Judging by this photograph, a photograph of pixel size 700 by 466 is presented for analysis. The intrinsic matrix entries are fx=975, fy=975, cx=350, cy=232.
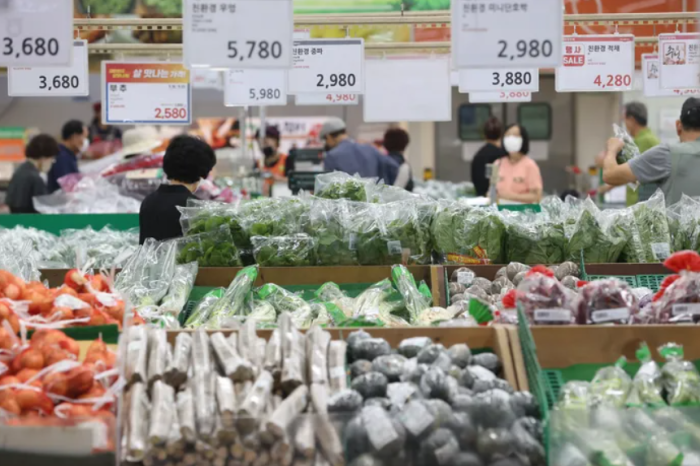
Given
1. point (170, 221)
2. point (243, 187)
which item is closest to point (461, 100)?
point (243, 187)

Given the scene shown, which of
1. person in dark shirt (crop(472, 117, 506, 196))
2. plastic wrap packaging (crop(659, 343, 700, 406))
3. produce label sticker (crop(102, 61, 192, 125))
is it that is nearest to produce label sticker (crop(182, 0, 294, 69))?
plastic wrap packaging (crop(659, 343, 700, 406))

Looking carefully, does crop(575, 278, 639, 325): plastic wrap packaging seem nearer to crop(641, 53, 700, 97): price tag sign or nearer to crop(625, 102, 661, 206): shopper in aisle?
crop(641, 53, 700, 97): price tag sign

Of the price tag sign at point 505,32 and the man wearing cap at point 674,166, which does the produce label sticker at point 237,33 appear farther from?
the man wearing cap at point 674,166

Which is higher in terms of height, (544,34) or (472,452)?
(544,34)

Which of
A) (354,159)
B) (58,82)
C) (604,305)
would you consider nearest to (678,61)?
(354,159)

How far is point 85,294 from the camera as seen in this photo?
3.39 meters

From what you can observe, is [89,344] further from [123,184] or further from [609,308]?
[123,184]

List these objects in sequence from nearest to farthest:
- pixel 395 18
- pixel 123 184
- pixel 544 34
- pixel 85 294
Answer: pixel 85 294 → pixel 544 34 → pixel 395 18 → pixel 123 184

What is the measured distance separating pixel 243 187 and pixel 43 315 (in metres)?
6.31

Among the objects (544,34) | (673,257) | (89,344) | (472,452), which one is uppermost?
(544,34)

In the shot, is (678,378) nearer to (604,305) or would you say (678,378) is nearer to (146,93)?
(604,305)

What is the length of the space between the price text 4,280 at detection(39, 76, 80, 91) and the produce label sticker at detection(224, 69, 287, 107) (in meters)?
1.16

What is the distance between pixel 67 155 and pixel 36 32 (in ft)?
20.1

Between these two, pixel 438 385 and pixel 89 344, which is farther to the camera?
pixel 89 344
